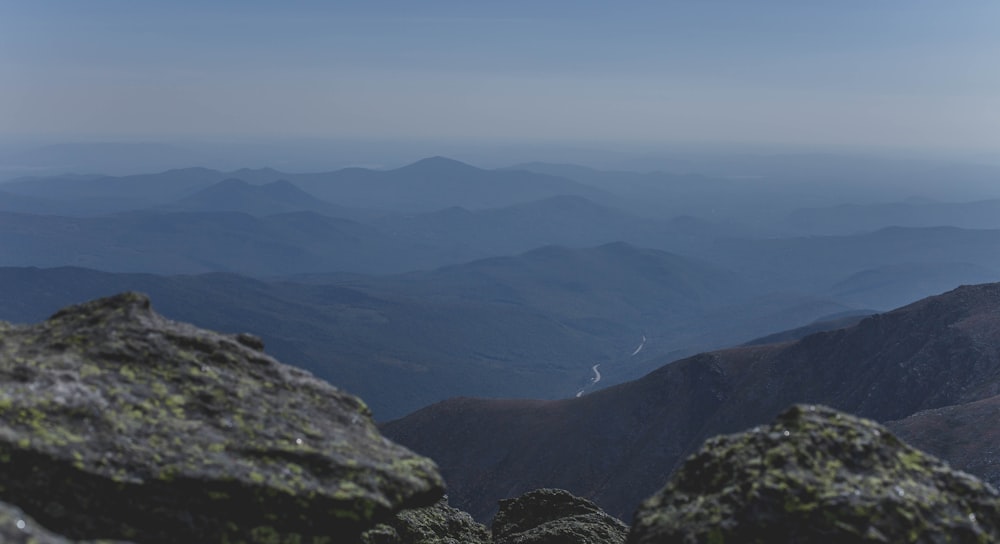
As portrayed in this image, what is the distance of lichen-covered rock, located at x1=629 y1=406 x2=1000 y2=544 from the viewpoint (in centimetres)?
995

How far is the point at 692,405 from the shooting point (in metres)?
151

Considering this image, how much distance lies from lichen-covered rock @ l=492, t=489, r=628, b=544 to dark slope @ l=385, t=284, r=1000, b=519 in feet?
335

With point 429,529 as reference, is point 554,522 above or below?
below

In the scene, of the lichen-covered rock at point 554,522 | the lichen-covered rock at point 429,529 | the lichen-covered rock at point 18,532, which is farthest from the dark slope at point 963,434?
the lichen-covered rock at point 18,532

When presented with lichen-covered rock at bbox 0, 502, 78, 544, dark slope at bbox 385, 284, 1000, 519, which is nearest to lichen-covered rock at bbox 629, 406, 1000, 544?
lichen-covered rock at bbox 0, 502, 78, 544

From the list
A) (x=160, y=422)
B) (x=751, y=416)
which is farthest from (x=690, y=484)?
(x=751, y=416)

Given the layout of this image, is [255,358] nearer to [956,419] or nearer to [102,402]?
[102,402]

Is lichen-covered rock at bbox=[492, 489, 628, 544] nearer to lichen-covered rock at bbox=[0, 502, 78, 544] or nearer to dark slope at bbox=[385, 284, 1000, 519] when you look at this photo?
lichen-covered rock at bbox=[0, 502, 78, 544]

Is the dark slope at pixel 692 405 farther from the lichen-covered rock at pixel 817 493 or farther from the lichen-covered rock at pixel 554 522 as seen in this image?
the lichen-covered rock at pixel 817 493

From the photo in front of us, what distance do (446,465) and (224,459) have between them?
470ft

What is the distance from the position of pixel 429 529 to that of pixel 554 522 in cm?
496

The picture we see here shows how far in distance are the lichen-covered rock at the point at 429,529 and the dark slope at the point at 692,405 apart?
108971mm

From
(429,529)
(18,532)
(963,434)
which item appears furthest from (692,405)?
(18,532)

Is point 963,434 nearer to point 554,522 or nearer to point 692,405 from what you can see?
point 692,405
